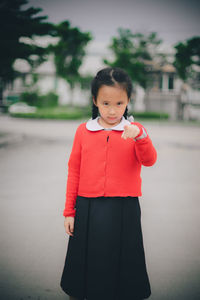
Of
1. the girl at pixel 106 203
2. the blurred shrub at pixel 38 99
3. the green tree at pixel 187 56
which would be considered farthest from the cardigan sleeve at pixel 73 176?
the blurred shrub at pixel 38 99

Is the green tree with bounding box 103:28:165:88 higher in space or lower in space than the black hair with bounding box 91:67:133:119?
higher

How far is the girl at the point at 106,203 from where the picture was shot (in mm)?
1631

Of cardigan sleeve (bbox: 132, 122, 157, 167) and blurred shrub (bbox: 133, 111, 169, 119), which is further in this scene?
blurred shrub (bbox: 133, 111, 169, 119)

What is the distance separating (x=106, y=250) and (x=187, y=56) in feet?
101

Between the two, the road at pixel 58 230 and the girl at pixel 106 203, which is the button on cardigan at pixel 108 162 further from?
the road at pixel 58 230

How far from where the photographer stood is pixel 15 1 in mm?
10359

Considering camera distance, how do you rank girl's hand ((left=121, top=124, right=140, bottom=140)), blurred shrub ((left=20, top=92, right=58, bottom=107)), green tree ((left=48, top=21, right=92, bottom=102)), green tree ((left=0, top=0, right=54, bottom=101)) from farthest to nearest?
1. green tree ((left=48, top=21, right=92, bottom=102))
2. blurred shrub ((left=20, top=92, right=58, bottom=107))
3. green tree ((left=0, top=0, right=54, bottom=101))
4. girl's hand ((left=121, top=124, right=140, bottom=140))

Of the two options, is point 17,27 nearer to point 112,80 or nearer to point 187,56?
point 112,80

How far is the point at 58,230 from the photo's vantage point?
3.36 metres

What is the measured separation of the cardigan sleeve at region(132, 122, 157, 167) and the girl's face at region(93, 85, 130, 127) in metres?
0.17

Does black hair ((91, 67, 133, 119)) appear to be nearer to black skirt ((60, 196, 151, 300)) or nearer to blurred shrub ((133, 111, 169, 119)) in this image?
black skirt ((60, 196, 151, 300))

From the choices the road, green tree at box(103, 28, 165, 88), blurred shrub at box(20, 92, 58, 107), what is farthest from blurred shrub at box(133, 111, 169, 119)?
the road

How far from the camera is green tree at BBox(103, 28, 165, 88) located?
99.3 feet

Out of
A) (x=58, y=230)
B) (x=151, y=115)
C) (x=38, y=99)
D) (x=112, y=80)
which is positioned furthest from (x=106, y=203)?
(x=38, y=99)
